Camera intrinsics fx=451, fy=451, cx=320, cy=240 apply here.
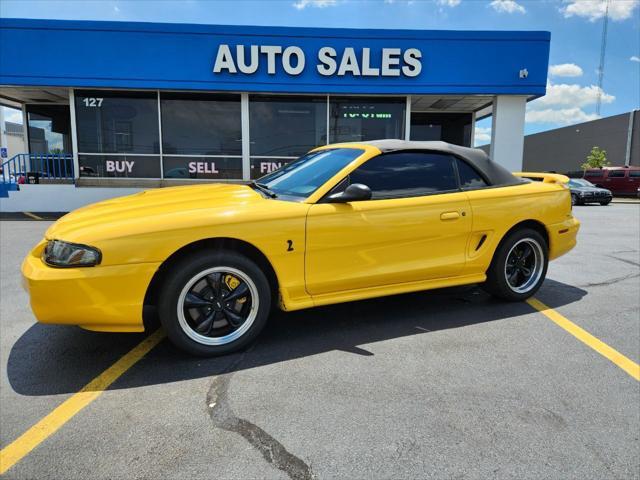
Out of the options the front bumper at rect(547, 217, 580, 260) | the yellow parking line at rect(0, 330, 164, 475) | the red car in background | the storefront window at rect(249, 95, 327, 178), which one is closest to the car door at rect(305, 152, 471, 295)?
the front bumper at rect(547, 217, 580, 260)

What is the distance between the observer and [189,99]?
1369cm

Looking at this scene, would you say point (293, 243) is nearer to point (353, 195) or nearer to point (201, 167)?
point (353, 195)

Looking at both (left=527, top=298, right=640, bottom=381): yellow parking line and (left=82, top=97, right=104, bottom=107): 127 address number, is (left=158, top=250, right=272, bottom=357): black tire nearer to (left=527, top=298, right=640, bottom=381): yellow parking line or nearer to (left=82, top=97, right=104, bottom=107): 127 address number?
(left=527, top=298, right=640, bottom=381): yellow parking line

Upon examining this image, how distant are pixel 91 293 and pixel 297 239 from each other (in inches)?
55.8

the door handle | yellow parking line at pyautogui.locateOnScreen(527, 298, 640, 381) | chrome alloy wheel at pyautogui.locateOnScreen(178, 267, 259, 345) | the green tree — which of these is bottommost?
yellow parking line at pyautogui.locateOnScreen(527, 298, 640, 381)

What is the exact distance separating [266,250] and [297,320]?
105 centimetres

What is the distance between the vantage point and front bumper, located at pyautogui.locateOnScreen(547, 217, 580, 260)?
4.60 m

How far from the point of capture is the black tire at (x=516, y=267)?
434 centimetres

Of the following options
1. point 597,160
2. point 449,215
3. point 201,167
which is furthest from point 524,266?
point 597,160

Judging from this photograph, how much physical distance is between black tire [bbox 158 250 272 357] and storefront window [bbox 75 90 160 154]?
38.3ft

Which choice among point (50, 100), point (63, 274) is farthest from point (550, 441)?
point (50, 100)

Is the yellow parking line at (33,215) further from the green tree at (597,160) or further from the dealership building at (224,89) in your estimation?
the green tree at (597,160)

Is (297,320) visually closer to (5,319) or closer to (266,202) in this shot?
(266,202)

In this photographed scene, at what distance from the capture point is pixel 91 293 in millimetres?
2896
